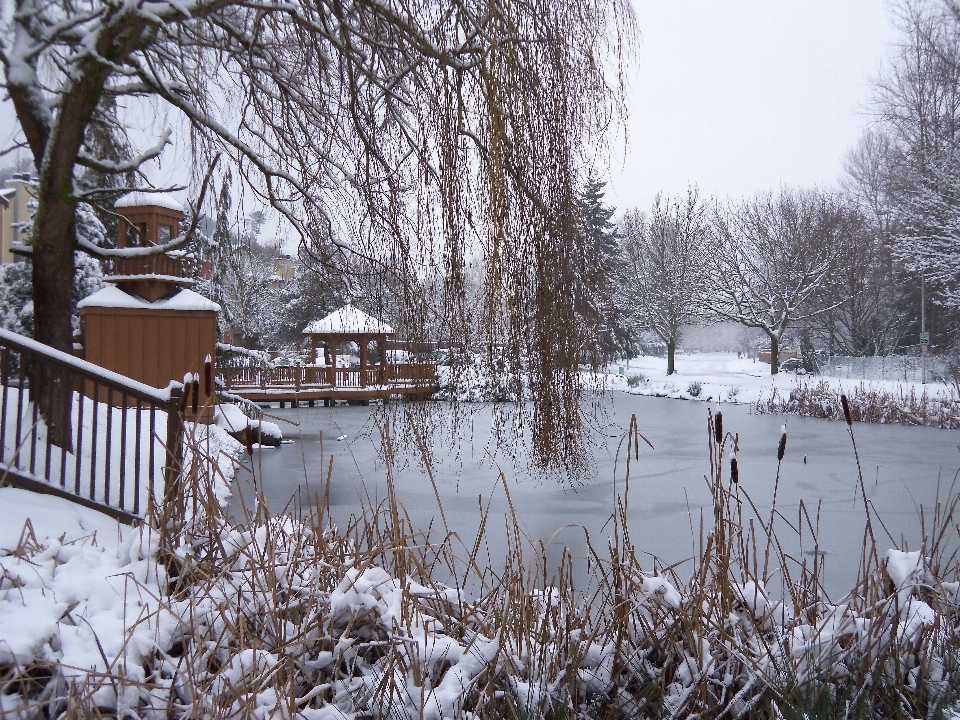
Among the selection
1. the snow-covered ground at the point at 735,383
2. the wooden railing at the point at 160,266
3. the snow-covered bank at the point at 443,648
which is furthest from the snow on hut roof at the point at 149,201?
the snow-covered ground at the point at 735,383

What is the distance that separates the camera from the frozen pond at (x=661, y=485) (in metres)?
4.61

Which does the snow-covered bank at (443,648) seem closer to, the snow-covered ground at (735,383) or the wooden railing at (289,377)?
the wooden railing at (289,377)

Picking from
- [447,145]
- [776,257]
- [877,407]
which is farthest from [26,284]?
Answer: [776,257]

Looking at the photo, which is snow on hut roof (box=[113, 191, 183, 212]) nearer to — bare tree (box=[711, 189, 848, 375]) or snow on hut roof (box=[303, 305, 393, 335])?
snow on hut roof (box=[303, 305, 393, 335])

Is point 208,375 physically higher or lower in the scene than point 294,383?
higher

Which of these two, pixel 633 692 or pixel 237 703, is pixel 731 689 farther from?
pixel 237 703

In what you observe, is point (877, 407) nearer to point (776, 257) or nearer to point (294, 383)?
point (294, 383)

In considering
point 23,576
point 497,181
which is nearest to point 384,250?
point 497,181

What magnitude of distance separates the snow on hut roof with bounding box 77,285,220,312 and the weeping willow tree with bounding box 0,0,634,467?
109 centimetres

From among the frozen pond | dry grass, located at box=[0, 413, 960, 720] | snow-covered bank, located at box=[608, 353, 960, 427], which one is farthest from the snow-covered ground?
dry grass, located at box=[0, 413, 960, 720]

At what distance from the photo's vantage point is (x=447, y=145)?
5.96 feet

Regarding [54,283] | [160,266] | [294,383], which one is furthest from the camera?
[294,383]

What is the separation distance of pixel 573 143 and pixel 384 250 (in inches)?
27.7

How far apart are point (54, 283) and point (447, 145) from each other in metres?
2.77
